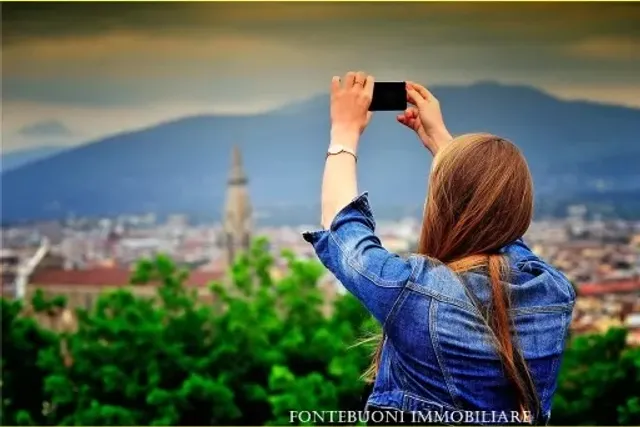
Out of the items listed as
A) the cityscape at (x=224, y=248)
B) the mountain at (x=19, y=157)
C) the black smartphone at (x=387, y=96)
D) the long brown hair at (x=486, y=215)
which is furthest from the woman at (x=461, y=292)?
the mountain at (x=19, y=157)

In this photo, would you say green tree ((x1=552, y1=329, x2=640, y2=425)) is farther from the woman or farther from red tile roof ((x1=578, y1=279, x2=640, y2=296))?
the woman

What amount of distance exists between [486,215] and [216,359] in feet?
8.32

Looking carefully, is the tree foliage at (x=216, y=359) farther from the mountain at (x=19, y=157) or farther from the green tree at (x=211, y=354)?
the mountain at (x=19, y=157)

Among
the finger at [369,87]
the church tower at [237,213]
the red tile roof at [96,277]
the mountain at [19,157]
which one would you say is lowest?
the red tile roof at [96,277]

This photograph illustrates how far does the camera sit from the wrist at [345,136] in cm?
95

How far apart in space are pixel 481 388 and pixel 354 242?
0.17 metres

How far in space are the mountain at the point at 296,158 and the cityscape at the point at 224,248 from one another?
6cm

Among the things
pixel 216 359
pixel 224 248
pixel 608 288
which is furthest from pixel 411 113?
pixel 224 248

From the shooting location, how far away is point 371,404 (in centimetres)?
92

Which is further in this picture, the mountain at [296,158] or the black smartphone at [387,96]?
the mountain at [296,158]

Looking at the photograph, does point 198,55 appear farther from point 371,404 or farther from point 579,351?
point 371,404

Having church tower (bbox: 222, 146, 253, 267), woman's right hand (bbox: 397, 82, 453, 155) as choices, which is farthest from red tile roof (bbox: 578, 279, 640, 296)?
woman's right hand (bbox: 397, 82, 453, 155)

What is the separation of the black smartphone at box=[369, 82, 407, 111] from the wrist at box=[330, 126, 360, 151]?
0.20 ft

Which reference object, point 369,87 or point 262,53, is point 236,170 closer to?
point 262,53
